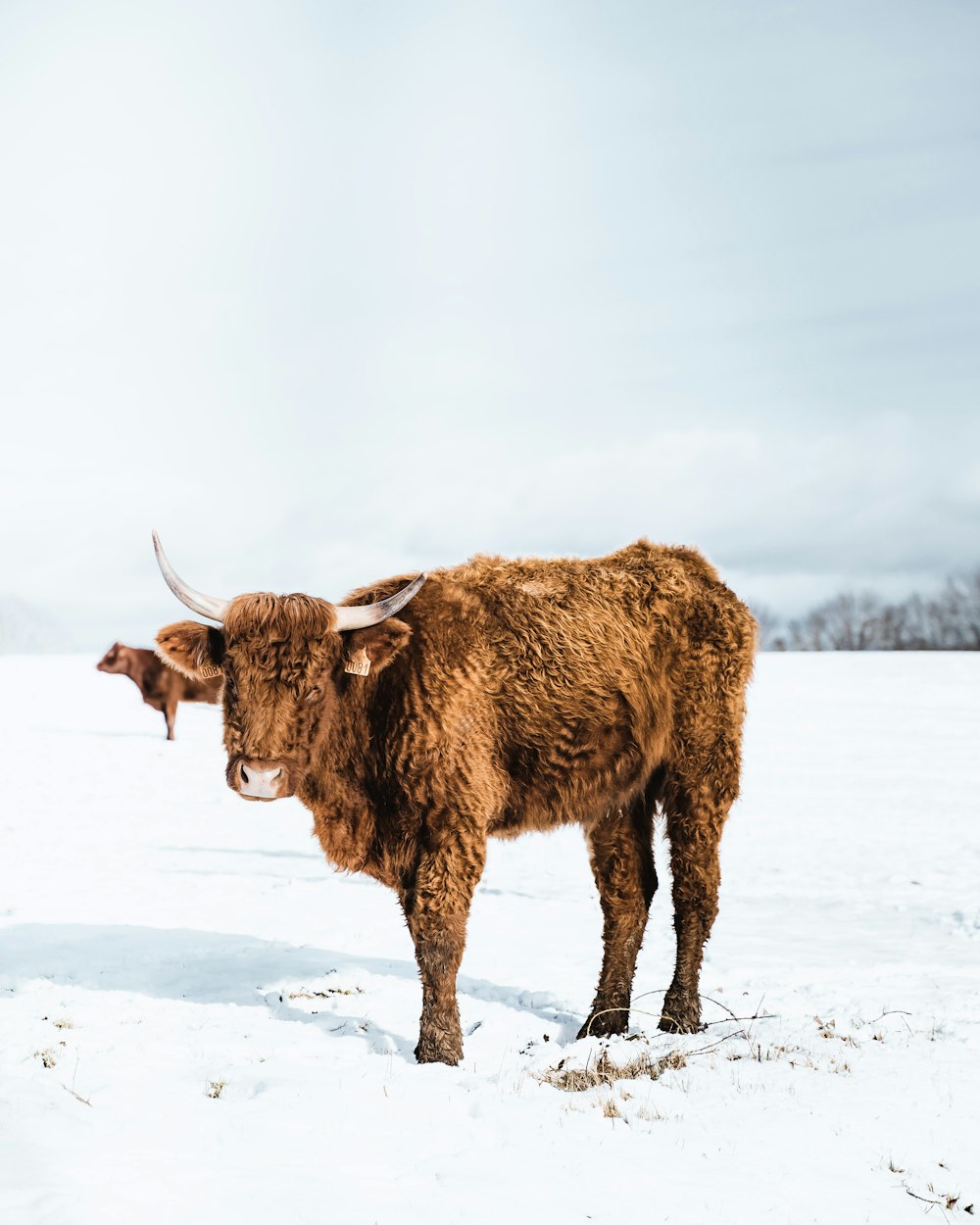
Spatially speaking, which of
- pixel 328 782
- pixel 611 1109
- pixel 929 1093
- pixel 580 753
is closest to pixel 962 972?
pixel 929 1093

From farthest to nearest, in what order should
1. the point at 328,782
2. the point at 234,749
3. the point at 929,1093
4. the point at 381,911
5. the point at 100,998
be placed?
1. the point at 381,911
2. the point at 100,998
3. the point at 328,782
4. the point at 234,749
5. the point at 929,1093

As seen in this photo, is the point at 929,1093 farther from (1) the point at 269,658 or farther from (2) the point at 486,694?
(1) the point at 269,658

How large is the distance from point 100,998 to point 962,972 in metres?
6.33

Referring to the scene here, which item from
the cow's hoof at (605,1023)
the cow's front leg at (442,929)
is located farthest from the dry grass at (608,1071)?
the cow's hoof at (605,1023)

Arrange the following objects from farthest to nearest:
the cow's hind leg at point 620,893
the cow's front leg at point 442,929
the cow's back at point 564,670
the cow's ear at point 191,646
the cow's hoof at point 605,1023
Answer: the cow's hind leg at point 620,893 → the cow's hoof at point 605,1023 → the cow's back at point 564,670 → the cow's ear at point 191,646 → the cow's front leg at point 442,929

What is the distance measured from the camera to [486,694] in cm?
621

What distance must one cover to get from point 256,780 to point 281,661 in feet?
2.10

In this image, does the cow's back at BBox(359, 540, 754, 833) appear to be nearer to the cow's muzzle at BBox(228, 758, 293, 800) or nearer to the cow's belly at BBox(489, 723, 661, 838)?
the cow's belly at BBox(489, 723, 661, 838)

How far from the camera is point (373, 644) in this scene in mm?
5902

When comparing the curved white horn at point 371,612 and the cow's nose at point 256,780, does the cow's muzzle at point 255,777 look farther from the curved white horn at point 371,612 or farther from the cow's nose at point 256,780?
the curved white horn at point 371,612

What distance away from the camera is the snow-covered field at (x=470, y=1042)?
3861 mm

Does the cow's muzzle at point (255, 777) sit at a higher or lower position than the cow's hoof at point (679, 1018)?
higher

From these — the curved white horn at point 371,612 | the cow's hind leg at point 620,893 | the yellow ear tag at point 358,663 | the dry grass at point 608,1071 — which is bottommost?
the dry grass at point 608,1071

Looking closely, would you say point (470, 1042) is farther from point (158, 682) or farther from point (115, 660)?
point (115, 660)
